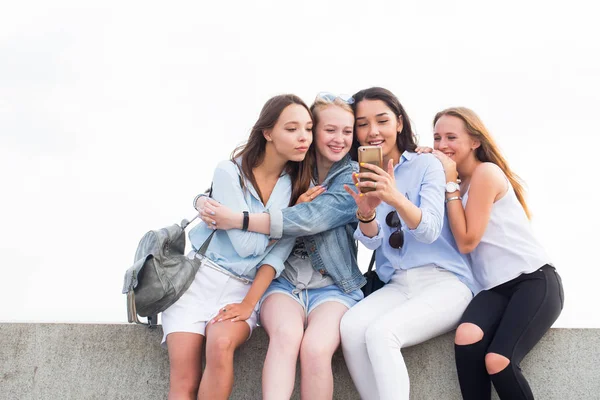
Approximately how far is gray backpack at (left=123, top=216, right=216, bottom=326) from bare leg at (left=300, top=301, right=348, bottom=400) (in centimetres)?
87

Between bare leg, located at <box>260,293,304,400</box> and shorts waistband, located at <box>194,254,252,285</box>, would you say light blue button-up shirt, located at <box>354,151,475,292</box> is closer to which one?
bare leg, located at <box>260,293,304,400</box>

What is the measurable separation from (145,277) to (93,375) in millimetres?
989

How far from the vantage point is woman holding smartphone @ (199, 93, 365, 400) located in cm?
372

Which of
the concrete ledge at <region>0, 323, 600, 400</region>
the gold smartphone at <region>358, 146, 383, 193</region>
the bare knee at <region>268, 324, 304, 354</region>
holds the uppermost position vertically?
the gold smartphone at <region>358, 146, 383, 193</region>

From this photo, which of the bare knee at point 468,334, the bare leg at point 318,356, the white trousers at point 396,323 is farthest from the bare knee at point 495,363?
the bare leg at point 318,356

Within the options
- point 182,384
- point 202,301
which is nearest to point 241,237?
point 202,301

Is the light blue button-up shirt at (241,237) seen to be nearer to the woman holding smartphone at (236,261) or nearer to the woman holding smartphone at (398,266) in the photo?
the woman holding smartphone at (236,261)

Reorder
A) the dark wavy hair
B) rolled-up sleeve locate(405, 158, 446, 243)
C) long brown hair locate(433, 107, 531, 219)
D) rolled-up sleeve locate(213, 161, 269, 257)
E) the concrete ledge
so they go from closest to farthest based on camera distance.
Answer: rolled-up sleeve locate(405, 158, 446, 243), rolled-up sleeve locate(213, 161, 269, 257), the concrete ledge, long brown hair locate(433, 107, 531, 219), the dark wavy hair

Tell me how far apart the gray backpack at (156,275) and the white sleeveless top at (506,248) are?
183cm

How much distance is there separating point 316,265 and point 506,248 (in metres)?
1.22

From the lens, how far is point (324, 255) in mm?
4297

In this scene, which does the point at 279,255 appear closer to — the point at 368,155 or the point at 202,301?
the point at 202,301

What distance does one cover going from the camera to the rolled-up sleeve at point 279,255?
4.18 meters

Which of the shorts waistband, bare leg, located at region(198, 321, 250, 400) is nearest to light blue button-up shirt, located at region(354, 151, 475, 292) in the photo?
the shorts waistband
